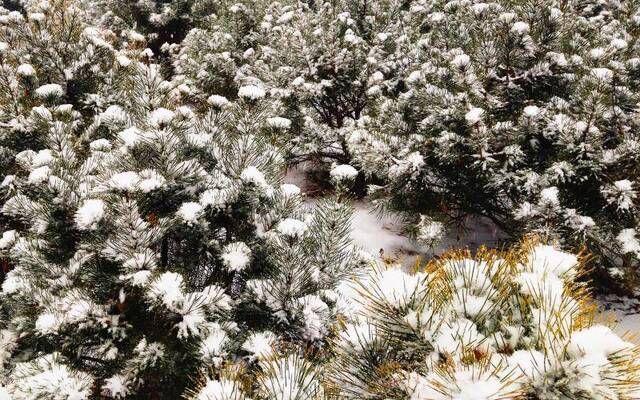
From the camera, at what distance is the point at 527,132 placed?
17.2ft

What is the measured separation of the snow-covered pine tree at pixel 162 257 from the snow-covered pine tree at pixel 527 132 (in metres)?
2.56

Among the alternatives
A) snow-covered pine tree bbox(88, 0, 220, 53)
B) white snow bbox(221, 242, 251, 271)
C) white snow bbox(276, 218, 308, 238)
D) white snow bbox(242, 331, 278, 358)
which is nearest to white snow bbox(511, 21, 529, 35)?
white snow bbox(276, 218, 308, 238)

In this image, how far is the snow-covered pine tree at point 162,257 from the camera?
234cm

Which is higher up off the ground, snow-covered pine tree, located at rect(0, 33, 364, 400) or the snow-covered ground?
the snow-covered ground

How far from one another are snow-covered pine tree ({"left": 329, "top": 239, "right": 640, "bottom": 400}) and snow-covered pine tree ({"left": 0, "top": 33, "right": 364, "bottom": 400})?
679 millimetres

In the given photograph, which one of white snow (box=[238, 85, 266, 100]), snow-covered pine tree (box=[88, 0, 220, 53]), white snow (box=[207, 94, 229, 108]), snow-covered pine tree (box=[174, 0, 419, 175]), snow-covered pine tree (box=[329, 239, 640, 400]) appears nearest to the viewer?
snow-covered pine tree (box=[329, 239, 640, 400])

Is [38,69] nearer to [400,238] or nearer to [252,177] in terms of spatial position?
[252,177]

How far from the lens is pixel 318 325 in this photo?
8.95ft

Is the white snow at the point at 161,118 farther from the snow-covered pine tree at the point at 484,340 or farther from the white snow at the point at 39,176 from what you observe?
the snow-covered pine tree at the point at 484,340

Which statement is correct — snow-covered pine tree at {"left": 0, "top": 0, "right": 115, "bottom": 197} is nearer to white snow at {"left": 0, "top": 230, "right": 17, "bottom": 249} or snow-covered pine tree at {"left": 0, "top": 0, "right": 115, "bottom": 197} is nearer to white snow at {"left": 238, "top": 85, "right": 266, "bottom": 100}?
white snow at {"left": 0, "top": 230, "right": 17, "bottom": 249}

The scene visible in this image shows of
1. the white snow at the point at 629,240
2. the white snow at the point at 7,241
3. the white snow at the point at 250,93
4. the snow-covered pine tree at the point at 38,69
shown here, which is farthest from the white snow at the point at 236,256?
the white snow at the point at 629,240

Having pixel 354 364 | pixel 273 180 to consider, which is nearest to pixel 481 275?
pixel 354 364

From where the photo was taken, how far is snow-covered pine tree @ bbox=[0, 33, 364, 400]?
92.0 inches

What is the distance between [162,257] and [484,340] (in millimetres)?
2148
